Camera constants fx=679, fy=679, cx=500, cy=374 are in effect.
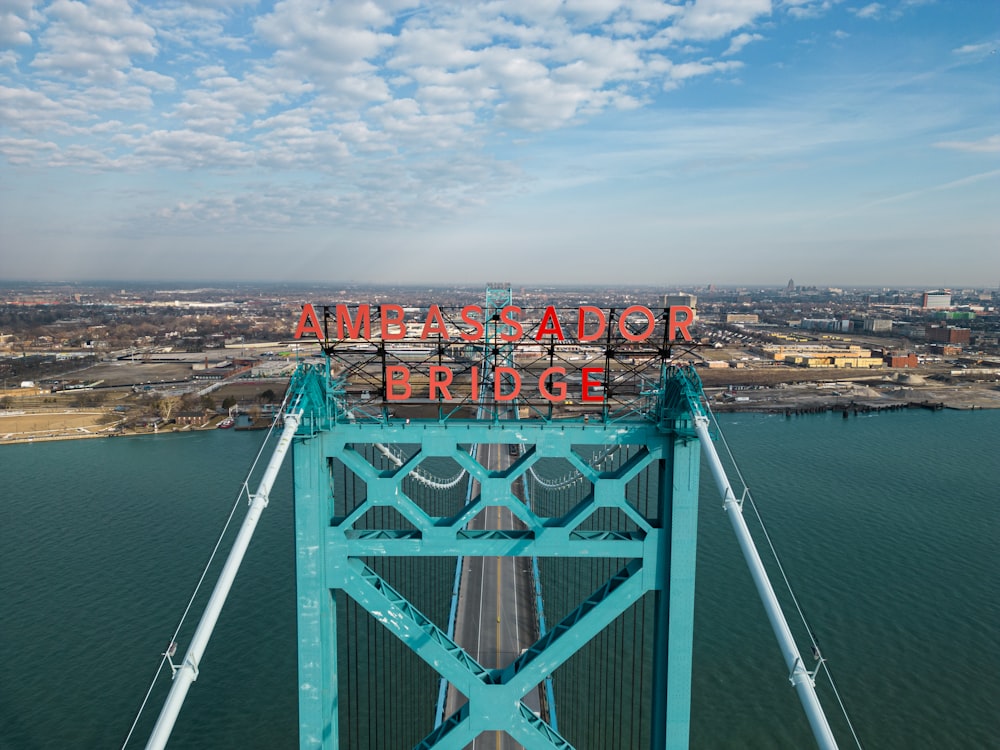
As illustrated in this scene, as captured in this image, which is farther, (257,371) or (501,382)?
(257,371)

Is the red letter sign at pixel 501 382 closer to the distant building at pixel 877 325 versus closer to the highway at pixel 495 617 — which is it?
the highway at pixel 495 617

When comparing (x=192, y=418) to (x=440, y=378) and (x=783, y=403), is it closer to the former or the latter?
(x=440, y=378)

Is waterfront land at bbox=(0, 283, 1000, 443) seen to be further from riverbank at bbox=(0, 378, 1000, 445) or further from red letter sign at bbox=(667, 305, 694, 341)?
red letter sign at bbox=(667, 305, 694, 341)

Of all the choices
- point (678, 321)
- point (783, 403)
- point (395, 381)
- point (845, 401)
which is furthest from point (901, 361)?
point (395, 381)

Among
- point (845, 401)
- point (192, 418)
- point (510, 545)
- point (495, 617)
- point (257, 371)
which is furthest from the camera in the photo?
point (257, 371)

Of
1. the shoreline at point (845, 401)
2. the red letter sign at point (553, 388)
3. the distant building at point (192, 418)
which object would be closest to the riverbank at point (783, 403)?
the shoreline at point (845, 401)

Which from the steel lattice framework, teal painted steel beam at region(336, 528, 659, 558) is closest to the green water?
the steel lattice framework
